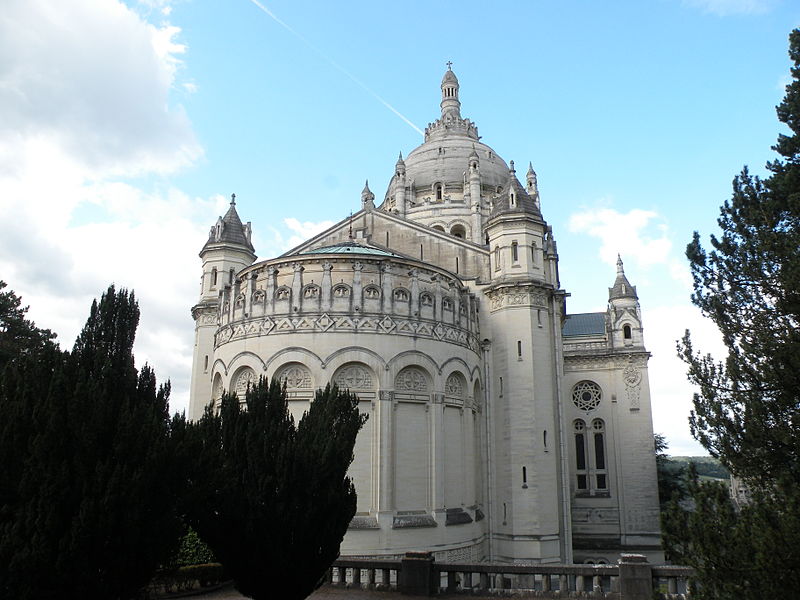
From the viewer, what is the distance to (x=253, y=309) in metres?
29.9

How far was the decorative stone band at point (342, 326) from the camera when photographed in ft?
93.8

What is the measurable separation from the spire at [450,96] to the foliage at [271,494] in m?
50.8

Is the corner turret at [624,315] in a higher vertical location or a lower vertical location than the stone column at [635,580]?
higher

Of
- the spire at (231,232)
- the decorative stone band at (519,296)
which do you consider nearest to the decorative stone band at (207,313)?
the spire at (231,232)

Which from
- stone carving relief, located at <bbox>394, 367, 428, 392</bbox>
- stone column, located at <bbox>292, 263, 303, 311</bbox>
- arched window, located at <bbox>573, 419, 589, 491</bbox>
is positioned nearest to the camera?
stone carving relief, located at <bbox>394, 367, 428, 392</bbox>

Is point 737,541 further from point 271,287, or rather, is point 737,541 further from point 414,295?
point 271,287

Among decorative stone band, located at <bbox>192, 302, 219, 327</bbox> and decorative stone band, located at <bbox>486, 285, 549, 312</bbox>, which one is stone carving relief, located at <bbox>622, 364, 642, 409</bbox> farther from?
decorative stone band, located at <bbox>192, 302, 219, 327</bbox>

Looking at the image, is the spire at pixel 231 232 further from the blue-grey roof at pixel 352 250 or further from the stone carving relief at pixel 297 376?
the stone carving relief at pixel 297 376

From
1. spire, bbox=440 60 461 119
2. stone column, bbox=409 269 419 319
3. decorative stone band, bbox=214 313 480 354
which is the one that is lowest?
decorative stone band, bbox=214 313 480 354

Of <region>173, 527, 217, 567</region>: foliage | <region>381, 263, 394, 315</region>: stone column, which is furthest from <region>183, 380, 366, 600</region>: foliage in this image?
<region>381, 263, 394, 315</region>: stone column

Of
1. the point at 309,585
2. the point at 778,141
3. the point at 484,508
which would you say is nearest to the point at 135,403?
the point at 309,585

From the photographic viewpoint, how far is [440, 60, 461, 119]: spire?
62.5 meters

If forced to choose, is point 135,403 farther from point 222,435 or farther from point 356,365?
point 356,365

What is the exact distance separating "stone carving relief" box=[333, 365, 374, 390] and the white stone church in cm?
6
